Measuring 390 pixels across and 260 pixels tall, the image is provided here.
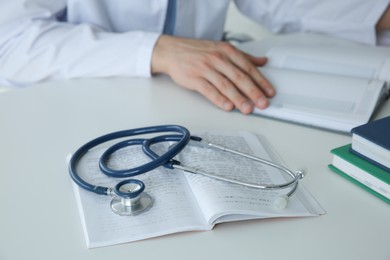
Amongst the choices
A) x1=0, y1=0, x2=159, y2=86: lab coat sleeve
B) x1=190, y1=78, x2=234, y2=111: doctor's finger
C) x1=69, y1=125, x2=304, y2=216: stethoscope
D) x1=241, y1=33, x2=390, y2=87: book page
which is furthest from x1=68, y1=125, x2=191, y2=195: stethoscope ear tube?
x1=241, y1=33, x2=390, y2=87: book page

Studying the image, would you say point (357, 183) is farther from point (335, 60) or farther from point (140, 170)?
point (335, 60)

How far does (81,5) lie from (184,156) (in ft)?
2.14

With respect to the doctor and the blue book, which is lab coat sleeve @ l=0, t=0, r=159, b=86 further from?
the blue book

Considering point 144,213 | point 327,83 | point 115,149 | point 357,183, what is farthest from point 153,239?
point 327,83

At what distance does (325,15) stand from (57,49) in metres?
0.81

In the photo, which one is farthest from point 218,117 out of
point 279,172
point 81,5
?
point 81,5

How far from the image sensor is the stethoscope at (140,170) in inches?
23.9

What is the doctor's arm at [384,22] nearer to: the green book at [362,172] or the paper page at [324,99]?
the paper page at [324,99]

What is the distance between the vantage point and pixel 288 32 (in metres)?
1.50

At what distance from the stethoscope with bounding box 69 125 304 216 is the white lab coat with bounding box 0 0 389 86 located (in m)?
0.36

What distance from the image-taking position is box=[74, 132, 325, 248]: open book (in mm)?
581

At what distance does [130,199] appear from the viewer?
1.97 feet

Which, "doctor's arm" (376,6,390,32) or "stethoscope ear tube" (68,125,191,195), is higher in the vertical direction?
"doctor's arm" (376,6,390,32)

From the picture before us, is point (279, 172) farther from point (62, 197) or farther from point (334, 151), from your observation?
point (62, 197)
